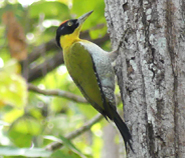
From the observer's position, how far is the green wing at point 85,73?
269 cm

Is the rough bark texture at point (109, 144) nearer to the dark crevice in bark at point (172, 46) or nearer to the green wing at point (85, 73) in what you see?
the green wing at point (85, 73)

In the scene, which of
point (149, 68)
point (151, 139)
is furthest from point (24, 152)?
point (149, 68)

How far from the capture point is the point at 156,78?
6.71ft

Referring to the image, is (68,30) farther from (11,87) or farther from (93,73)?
(11,87)

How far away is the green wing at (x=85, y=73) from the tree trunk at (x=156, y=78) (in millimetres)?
463

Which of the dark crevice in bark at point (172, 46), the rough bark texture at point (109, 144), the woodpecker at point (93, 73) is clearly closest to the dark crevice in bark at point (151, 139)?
the dark crevice in bark at point (172, 46)

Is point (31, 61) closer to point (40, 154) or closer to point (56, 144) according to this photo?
point (56, 144)

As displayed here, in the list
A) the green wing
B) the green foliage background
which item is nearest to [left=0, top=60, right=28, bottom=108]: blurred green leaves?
the green foliage background

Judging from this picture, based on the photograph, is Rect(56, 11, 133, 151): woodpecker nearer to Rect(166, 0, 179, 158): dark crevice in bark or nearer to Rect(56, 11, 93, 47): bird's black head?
Rect(56, 11, 93, 47): bird's black head

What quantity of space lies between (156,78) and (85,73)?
951 mm

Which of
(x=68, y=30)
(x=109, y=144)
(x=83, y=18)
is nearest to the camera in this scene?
(x=83, y=18)

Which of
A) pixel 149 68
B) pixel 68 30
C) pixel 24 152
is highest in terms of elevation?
pixel 149 68

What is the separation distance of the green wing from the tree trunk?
1.52ft

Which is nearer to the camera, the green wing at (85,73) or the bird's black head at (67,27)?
the green wing at (85,73)
